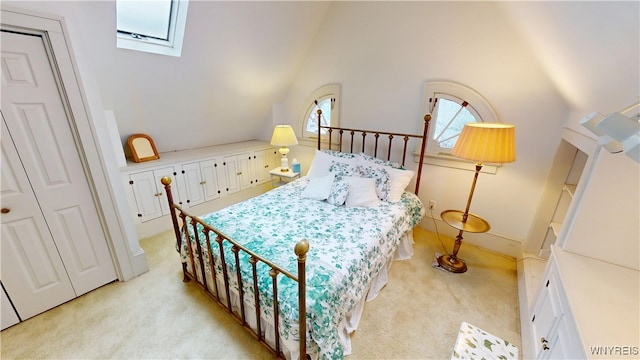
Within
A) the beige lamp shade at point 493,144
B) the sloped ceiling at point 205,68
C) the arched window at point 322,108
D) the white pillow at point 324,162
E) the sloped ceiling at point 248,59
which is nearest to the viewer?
the sloped ceiling at point 248,59

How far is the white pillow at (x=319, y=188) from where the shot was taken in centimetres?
245

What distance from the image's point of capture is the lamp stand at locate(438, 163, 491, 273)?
214 cm

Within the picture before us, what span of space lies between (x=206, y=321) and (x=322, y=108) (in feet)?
9.03

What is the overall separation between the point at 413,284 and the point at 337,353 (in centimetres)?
114

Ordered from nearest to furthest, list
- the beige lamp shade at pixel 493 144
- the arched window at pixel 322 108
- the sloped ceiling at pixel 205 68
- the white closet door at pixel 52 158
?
the white closet door at pixel 52 158, the beige lamp shade at pixel 493 144, the sloped ceiling at pixel 205 68, the arched window at pixel 322 108

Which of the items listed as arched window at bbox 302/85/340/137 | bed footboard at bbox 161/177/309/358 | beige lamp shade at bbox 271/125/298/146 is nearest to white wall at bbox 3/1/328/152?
arched window at bbox 302/85/340/137

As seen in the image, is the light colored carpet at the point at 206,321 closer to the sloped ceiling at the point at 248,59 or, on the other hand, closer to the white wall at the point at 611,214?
the white wall at the point at 611,214

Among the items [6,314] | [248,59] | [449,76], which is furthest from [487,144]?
[6,314]

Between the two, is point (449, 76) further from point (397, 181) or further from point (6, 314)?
point (6, 314)

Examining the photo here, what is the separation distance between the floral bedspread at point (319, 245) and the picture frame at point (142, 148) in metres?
1.47

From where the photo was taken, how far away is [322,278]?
139cm

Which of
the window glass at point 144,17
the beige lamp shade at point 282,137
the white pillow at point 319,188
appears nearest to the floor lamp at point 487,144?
the white pillow at point 319,188

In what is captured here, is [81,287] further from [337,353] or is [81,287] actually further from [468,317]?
[468,317]

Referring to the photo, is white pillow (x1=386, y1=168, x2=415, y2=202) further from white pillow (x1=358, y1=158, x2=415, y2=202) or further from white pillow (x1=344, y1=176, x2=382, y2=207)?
white pillow (x1=344, y1=176, x2=382, y2=207)
